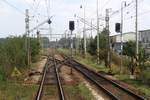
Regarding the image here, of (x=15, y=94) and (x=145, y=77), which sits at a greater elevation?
(x=145, y=77)

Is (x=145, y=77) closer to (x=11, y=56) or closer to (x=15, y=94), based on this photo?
(x=15, y=94)

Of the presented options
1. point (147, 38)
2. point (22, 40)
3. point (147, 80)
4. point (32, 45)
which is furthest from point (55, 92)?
point (147, 38)

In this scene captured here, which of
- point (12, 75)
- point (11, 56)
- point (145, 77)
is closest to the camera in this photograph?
point (145, 77)

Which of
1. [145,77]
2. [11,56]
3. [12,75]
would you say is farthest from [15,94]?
[11,56]

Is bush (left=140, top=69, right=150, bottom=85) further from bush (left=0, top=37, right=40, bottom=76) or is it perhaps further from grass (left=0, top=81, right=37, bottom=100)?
bush (left=0, top=37, right=40, bottom=76)

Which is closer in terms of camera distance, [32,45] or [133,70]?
[133,70]

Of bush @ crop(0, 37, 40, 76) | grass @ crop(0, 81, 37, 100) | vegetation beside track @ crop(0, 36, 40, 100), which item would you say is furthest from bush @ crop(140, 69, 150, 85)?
bush @ crop(0, 37, 40, 76)

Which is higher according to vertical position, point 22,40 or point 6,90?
point 22,40

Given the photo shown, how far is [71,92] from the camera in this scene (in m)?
25.5

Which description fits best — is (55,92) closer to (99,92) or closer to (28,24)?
(99,92)

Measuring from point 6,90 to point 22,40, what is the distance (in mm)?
28876

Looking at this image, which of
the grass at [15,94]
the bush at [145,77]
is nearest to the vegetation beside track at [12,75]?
the grass at [15,94]

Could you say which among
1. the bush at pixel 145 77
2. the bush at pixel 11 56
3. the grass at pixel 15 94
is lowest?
the grass at pixel 15 94

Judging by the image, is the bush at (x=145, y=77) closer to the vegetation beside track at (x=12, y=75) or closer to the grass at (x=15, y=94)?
the vegetation beside track at (x=12, y=75)
